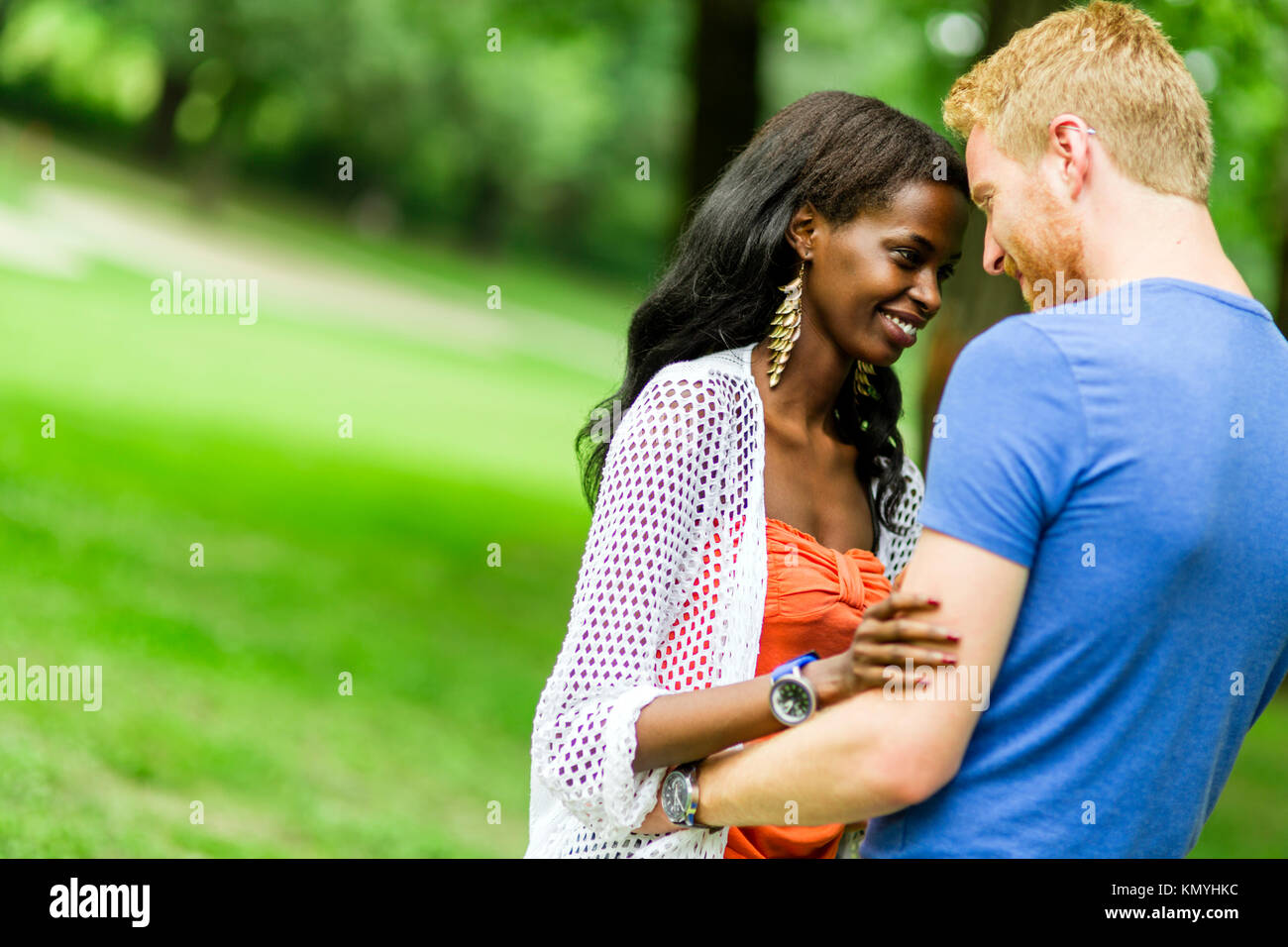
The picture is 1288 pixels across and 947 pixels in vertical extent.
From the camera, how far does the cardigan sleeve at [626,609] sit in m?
2.21

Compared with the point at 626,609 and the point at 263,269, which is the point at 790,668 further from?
the point at 263,269

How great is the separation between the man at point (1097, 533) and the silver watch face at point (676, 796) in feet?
0.51

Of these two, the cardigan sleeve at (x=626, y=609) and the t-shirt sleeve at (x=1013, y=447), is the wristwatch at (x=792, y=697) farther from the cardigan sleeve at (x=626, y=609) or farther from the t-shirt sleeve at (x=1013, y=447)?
the t-shirt sleeve at (x=1013, y=447)

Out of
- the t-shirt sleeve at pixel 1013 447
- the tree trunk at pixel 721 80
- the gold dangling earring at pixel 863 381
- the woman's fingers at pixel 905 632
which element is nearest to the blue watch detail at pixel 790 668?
the woman's fingers at pixel 905 632

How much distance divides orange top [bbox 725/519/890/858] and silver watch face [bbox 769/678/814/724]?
368 millimetres

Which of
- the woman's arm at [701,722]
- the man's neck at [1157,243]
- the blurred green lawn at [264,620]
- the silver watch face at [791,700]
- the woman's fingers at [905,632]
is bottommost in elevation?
the blurred green lawn at [264,620]

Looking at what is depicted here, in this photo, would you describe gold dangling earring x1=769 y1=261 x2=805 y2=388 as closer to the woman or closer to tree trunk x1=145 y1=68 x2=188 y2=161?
the woman

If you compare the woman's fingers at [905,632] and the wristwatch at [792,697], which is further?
the wristwatch at [792,697]

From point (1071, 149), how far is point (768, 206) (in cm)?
86

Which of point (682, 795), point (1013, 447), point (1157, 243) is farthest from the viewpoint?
point (682, 795)

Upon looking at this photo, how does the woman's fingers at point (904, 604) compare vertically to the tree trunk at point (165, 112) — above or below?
below

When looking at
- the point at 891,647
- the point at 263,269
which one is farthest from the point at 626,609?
the point at 263,269

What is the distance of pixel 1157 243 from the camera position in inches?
77.5
